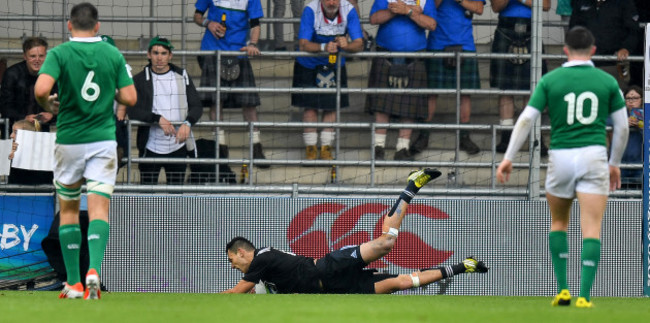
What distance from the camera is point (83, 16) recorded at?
8.54 m

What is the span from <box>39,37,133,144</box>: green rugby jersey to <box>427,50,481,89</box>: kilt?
582 cm

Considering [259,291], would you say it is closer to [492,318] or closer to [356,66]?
[356,66]

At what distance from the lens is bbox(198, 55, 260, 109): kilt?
13773 mm

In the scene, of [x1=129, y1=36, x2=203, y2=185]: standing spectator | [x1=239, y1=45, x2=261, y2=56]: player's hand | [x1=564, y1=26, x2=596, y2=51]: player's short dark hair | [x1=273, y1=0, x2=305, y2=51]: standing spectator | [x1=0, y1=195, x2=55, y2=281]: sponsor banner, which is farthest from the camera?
[x1=273, y1=0, x2=305, y2=51]: standing spectator

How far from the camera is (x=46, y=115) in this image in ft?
41.6

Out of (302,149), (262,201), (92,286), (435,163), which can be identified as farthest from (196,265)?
(92,286)

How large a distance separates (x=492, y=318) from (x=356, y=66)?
7521 mm

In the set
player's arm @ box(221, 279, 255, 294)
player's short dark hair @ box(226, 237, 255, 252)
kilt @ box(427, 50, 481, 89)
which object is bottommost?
player's arm @ box(221, 279, 255, 294)

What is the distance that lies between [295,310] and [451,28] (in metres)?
7.10

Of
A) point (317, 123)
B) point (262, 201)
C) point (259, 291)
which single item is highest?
point (317, 123)

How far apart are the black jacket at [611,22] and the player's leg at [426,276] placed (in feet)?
11.2

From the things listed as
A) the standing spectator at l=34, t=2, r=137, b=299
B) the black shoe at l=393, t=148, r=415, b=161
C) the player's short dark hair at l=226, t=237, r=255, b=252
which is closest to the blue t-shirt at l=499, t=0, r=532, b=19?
the black shoe at l=393, t=148, r=415, b=161

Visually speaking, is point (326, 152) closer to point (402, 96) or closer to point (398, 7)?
point (402, 96)

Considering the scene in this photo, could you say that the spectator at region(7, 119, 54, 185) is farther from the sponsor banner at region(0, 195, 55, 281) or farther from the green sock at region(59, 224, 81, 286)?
the green sock at region(59, 224, 81, 286)
